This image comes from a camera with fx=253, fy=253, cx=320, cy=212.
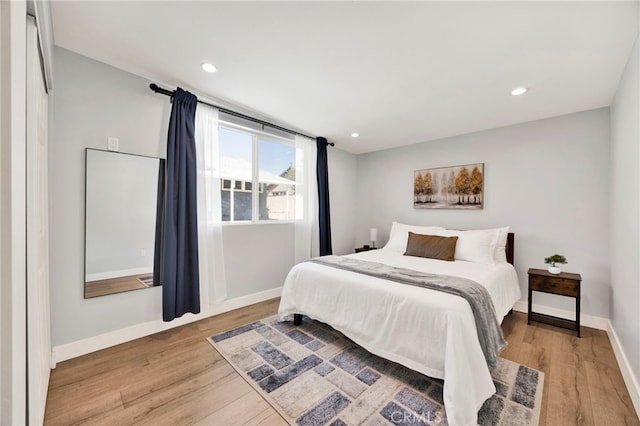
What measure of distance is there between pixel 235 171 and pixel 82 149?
1.40 m

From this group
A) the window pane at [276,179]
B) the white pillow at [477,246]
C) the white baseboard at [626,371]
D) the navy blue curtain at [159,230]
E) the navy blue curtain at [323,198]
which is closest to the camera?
the white baseboard at [626,371]

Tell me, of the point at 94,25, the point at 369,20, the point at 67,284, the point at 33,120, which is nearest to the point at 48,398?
the point at 67,284

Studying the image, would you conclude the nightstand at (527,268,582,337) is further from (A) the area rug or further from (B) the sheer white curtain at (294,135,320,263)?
(B) the sheer white curtain at (294,135,320,263)

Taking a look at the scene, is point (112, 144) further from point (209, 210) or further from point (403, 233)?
point (403, 233)

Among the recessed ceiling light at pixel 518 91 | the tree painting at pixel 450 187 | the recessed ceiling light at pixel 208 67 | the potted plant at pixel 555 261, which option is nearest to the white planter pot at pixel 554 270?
the potted plant at pixel 555 261

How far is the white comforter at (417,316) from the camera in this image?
1469 millimetres

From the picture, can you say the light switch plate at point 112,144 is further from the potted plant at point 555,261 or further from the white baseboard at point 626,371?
the potted plant at point 555,261

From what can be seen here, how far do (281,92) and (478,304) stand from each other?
8.17 ft

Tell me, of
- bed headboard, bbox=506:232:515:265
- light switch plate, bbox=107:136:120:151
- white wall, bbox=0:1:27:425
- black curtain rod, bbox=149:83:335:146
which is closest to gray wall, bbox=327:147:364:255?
black curtain rod, bbox=149:83:335:146

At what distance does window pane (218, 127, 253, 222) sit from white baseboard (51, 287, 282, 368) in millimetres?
1049

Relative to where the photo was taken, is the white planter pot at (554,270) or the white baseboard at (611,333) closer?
the white baseboard at (611,333)

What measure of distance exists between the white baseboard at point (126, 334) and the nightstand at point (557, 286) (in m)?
3.33

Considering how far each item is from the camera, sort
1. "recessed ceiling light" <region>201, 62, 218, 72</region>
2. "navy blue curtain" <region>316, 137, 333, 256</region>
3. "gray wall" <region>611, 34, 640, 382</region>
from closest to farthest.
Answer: "gray wall" <region>611, 34, 640, 382</region> → "recessed ceiling light" <region>201, 62, 218, 72</region> → "navy blue curtain" <region>316, 137, 333, 256</region>

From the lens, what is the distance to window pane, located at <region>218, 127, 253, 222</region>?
A: 3059 mm
